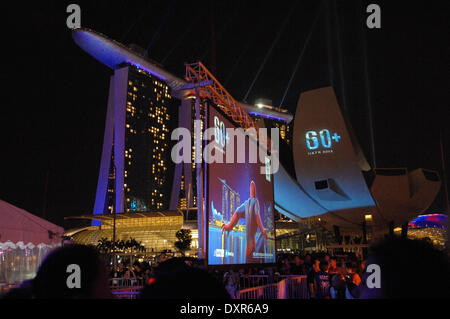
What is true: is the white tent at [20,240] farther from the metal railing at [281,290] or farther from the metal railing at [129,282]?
the metal railing at [281,290]

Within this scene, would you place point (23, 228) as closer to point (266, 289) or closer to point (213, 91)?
point (213, 91)

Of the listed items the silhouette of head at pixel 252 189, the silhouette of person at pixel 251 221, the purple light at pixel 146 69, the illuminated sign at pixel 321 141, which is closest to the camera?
the silhouette of person at pixel 251 221

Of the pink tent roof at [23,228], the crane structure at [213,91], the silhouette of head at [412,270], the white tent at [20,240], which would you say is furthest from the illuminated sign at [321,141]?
the silhouette of head at [412,270]

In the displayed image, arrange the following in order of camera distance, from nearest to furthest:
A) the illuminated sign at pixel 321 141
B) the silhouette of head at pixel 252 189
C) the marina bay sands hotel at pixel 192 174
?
the silhouette of head at pixel 252 189
the illuminated sign at pixel 321 141
the marina bay sands hotel at pixel 192 174

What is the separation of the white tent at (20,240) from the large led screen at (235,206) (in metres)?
5.25

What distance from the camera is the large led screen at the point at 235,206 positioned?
9.74 metres

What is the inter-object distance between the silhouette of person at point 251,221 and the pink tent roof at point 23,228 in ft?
20.9

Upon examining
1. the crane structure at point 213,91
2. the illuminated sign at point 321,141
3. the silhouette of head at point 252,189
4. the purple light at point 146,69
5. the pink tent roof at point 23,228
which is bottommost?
the pink tent roof at point 23,228

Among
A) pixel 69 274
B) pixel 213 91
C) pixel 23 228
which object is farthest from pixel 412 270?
pixel 23 228

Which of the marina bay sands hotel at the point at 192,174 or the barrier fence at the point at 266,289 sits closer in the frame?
the barrier fence at the point at 266,289

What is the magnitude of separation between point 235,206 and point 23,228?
656 cm

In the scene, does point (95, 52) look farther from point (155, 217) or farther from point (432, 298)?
point (432, 298)

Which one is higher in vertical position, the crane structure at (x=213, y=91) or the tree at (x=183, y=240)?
the crane structure at (x=213, y=91)
